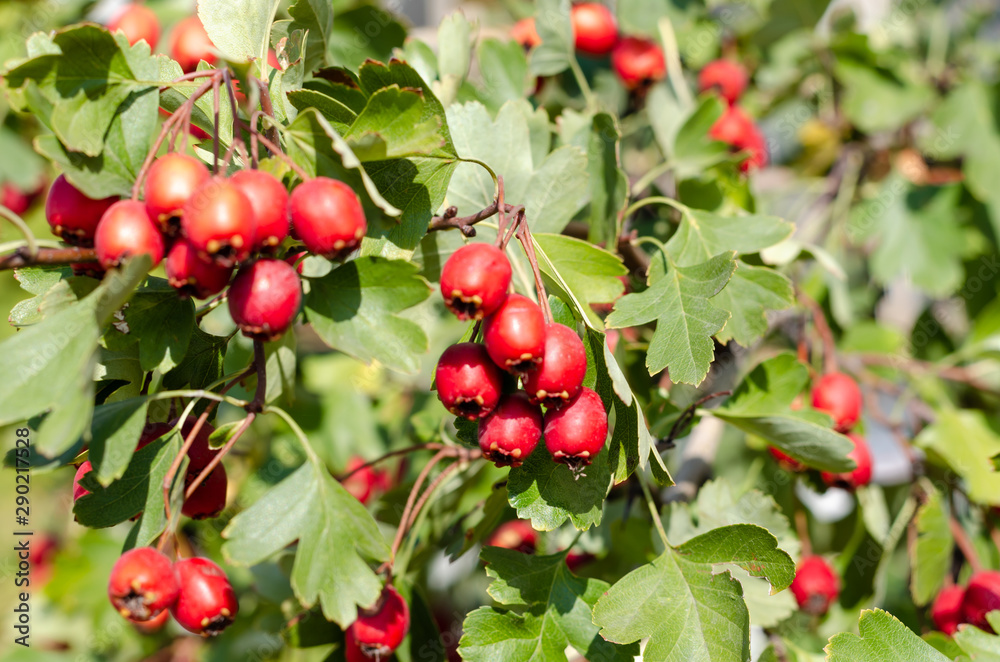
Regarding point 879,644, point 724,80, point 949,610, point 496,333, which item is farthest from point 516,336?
point 724,80

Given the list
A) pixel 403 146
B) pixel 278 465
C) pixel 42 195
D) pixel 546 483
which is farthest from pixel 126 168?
pixel 42 195

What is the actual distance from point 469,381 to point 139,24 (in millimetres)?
1525

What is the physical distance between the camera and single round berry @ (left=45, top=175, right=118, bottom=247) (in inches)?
29.0

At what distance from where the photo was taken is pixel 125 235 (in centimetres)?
67

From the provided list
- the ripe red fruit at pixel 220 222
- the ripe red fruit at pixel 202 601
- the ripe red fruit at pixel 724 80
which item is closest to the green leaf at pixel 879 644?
the ripe red fruit at pixel 202 601

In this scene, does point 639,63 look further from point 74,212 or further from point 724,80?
point 74,212

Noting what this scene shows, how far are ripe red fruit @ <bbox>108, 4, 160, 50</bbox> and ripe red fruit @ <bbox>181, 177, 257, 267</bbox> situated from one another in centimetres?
133

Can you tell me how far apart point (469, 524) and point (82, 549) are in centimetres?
133

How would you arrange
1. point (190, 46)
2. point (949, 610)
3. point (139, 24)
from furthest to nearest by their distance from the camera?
point (139, 24) < point (190, 46) < point (949, 610)

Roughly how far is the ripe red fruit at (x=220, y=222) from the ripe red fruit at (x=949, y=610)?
4.37ft

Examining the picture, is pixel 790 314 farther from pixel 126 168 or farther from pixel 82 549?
pixel 82 549

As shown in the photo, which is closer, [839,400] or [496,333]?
[496,333]

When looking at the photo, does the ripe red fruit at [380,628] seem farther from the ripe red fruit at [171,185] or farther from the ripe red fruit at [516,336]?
the ripe red fruit at [171,185]

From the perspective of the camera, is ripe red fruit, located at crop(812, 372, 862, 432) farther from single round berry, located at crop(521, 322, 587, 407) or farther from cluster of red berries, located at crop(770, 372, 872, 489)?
single round berry, located at crop(521, 322, 587, 407)
